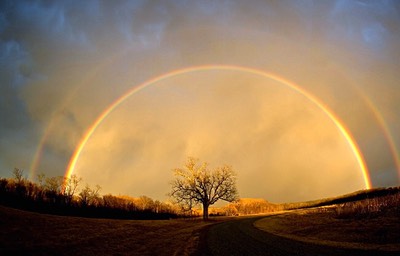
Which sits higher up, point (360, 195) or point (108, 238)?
point (360, 195)

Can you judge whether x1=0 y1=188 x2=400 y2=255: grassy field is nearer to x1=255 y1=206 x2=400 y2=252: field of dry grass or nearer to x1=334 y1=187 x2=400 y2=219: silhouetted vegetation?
x1=255 y1=206 x2=400 y2=252: field of dry grass

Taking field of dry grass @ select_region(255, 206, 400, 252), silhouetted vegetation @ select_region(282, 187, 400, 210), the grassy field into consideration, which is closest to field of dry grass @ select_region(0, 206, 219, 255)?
the grassy field

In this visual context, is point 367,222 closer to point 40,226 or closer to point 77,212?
point 40,226

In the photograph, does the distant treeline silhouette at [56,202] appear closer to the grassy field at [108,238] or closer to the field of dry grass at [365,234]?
the grassy field at [108,238]

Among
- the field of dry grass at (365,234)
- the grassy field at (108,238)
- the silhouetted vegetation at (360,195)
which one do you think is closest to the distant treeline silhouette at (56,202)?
the grassy field at (108,238)

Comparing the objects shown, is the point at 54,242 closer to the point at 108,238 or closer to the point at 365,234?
the point at 108,238

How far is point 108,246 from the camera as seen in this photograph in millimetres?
19844

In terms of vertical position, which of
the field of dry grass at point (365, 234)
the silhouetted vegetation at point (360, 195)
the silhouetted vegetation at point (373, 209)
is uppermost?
the silhouetted vegetation at point (360, 195)

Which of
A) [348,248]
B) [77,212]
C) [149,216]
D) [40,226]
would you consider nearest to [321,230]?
[348,248]

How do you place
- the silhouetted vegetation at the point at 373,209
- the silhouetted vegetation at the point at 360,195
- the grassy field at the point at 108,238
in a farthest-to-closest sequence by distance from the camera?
the silhouetted vegetation at the point at 360,195, the silhouetted vegetation at the point at 373,209, the grassy field at the point at 108,238

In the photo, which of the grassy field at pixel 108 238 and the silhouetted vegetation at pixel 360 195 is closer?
the grassy field at pixel 108 238

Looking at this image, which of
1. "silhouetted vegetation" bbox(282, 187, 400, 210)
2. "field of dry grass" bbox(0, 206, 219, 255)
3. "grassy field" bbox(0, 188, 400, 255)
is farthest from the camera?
"silhouetted vegetation" bbox(282, 187, 400, 210)

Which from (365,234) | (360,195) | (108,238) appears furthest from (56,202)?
(360,195)

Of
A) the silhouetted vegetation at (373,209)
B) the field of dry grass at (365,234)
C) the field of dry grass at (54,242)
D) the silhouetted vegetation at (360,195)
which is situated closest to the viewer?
the field of dry grass at (54,242)
